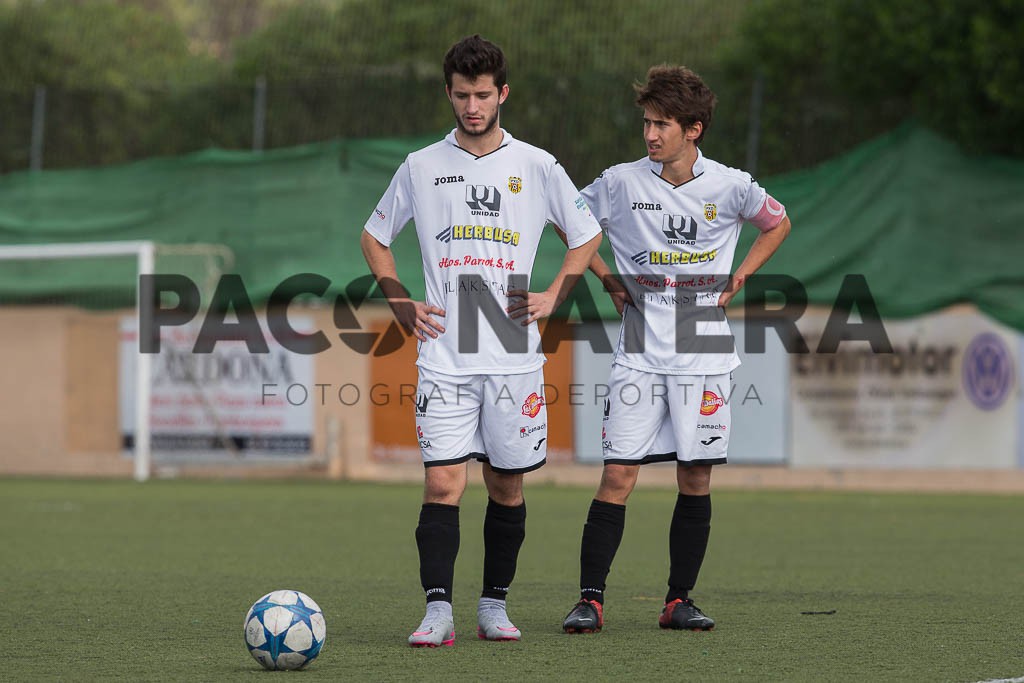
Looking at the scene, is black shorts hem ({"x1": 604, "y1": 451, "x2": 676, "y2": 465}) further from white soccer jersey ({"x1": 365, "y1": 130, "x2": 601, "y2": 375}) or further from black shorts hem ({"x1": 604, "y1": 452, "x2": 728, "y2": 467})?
white soccer jersey ({"x1": 365, "y1": 130, "x2": 601, "y2": 375})

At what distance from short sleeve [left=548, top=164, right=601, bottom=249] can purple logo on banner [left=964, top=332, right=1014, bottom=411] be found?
974cm

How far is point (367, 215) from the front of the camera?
1662 centimetres

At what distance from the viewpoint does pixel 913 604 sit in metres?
6.55

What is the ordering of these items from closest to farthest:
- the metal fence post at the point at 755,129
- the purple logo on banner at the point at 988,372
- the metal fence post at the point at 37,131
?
the purple logo on banner at the point at 988,372 → the metal fence post at the point at 755,129 → the metal fence post at the point at 37,131

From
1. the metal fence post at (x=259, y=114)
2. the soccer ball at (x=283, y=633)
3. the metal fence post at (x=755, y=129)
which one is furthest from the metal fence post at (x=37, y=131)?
the soccer ball at (x=283, y=633)

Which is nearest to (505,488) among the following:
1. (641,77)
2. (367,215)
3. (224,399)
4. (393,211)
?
(393,211)

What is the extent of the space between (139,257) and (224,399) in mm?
1880

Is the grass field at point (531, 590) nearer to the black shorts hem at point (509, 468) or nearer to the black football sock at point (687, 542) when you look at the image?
the black football sock at point (687, 542)

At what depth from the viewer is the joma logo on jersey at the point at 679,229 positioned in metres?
5.97

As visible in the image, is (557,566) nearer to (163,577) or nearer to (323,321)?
(163,577)

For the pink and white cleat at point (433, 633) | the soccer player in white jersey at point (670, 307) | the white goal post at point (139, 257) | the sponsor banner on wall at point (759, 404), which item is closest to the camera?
the pink and white cleat at point (433, 633)

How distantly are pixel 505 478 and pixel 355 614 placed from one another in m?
1.07

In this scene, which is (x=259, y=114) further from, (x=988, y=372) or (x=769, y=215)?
(x=769, y=215)

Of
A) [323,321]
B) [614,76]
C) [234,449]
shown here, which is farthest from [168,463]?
[614,76]
